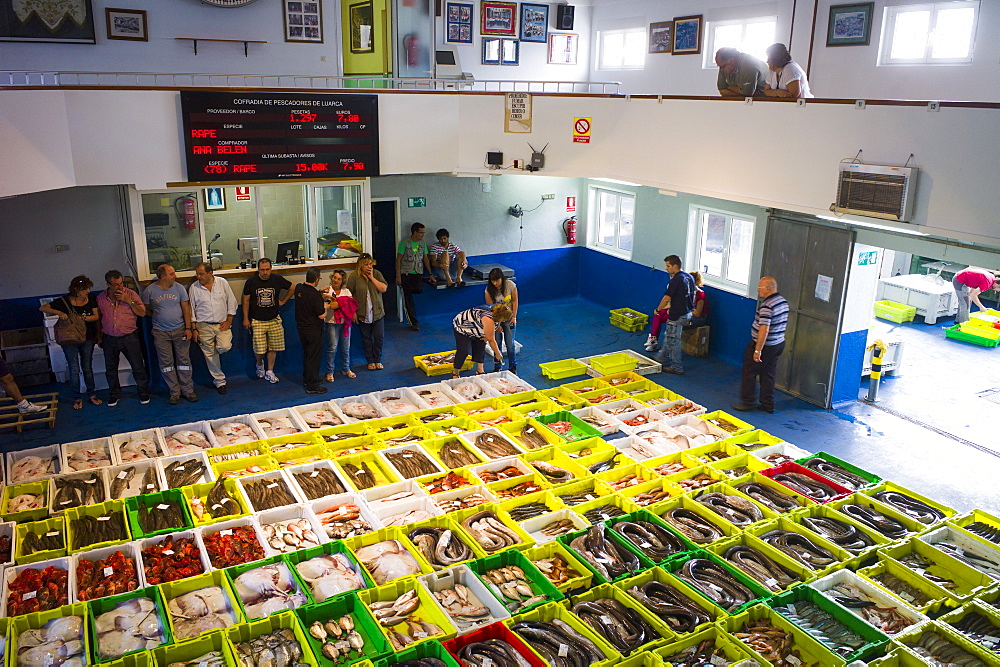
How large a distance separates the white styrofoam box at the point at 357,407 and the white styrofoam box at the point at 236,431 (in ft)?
3.36

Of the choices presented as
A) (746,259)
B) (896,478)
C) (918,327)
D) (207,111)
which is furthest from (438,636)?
(918,327)

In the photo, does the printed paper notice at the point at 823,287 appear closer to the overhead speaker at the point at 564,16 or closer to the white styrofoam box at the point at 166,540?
the overhead speaker at the point at 564,16

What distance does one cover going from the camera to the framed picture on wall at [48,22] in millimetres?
10719

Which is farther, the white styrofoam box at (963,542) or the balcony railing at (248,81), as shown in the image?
the balcony railing at (248,81)

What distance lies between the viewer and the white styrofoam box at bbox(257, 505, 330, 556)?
6.43 m

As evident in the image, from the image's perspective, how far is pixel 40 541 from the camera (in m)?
6.39

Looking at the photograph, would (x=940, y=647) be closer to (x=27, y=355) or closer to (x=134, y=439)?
(x=134, y=439)

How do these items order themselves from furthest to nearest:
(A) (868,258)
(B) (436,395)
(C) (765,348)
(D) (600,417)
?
(C) (765,348) → (A) (868,258) → (B) (436,395) → (D) (600,417)

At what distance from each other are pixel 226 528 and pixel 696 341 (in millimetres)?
8274

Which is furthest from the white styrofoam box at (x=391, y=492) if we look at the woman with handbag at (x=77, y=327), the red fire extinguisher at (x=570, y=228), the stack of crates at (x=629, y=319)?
the red fire extinguisher at (x=570, y=228)

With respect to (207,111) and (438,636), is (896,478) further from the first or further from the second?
(207,111)

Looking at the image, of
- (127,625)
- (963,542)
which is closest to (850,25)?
(963,542)

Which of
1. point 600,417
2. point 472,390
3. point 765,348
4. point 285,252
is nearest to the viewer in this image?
point 600,417

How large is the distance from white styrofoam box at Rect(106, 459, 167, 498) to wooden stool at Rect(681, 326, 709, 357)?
8.05 m
